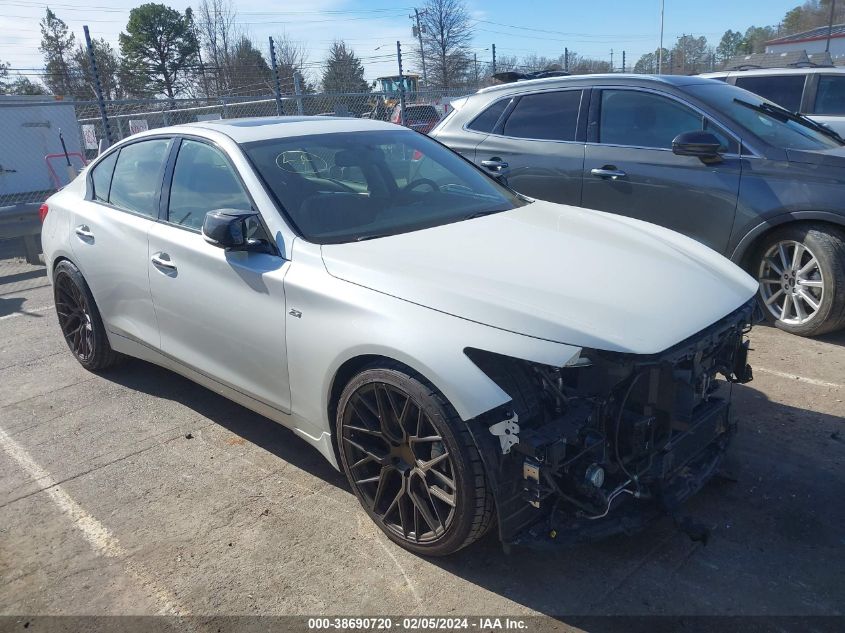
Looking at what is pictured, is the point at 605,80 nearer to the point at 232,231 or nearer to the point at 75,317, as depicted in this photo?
the point at 232,231

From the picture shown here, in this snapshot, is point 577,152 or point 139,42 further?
point 139,42

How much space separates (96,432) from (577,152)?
13.7ft

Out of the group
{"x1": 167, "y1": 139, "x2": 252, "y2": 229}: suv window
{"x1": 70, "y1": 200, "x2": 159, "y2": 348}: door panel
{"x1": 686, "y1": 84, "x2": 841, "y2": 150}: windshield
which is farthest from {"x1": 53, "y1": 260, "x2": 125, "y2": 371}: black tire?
{"x1": 686, "y1": 84, "x2": 841, "y2": 150}: windshield

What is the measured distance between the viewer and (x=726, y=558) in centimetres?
276

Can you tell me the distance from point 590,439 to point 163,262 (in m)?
2.51

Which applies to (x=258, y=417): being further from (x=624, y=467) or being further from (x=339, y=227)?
(x=624, y=467)

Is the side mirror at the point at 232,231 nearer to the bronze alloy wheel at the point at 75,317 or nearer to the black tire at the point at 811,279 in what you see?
the bronze alloy wheel at the point at 75,317

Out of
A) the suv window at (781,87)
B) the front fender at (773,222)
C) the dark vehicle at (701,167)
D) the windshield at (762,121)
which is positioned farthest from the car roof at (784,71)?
the front fender at (773,222)

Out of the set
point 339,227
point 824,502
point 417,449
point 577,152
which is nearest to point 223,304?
point 339,227

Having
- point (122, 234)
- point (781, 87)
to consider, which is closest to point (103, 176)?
point (122, 234)

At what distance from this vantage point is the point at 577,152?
580 cm

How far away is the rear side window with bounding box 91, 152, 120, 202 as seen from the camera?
4.62 metres

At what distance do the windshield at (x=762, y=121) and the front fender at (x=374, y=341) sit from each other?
12.2ft

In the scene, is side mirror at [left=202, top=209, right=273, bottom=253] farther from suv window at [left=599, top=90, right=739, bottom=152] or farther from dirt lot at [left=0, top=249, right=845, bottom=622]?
suv window at [left=599, top=90, right=739, bottom=152]
